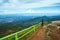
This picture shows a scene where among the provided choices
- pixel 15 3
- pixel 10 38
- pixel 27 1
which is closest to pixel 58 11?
pixel 27 1

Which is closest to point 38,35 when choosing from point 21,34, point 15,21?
point 21,34

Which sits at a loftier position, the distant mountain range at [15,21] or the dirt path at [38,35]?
the distant mountain range at [15,21]

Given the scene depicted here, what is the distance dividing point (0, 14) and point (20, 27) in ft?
1.14

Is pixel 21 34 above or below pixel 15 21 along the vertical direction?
below

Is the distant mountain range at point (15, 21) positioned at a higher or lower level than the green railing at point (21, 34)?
higher

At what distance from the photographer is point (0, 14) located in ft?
7.22

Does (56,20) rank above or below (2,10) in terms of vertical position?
below

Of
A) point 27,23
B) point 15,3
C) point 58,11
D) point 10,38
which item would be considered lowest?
point 10,38

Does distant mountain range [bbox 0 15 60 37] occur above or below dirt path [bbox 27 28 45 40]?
above

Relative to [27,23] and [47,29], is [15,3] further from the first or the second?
[47,29]

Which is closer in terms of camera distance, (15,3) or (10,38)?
(10,38)

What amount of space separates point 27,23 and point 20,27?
0.12m

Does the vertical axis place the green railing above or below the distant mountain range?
below

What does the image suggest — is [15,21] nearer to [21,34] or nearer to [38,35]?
[21,34]
